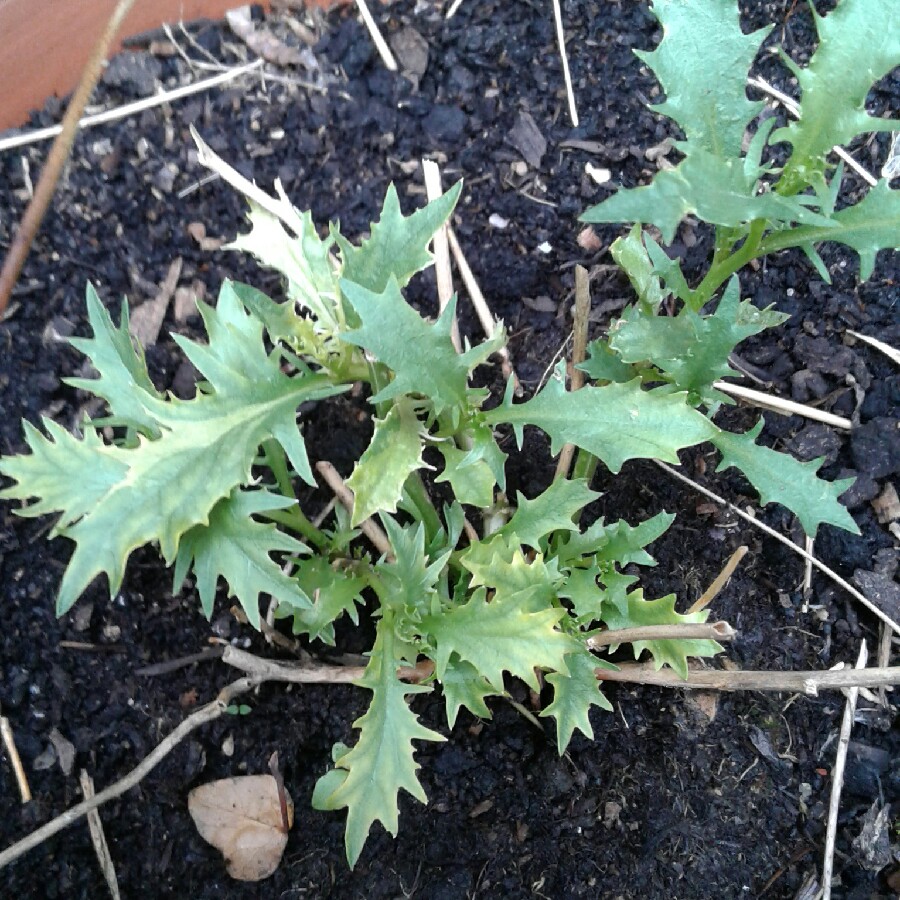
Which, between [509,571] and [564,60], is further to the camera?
[564,60]

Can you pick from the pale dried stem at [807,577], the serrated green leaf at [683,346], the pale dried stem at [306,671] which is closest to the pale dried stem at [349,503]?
the pale dried stem at [306,671]

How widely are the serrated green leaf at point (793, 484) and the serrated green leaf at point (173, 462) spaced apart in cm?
53

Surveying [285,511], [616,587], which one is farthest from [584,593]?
[285,511]

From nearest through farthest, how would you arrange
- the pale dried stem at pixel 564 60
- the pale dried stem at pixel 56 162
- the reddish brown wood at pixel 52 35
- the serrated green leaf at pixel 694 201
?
the pale dried stem at pixel 56 162
the serrated green leaf at pixel 694 201
the reddish brown wood at pixel 52 35
the pale dried stem at pixel 564 60

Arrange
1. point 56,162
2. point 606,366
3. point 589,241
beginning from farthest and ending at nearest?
1. point 589,241
2. point 606,366
3. point 56,162

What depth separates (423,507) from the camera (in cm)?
118

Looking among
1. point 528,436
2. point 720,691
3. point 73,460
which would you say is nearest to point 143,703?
point 73,460

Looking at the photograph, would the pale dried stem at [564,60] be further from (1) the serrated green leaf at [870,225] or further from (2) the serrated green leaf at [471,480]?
(2) the serrated green leaf at [471,480]

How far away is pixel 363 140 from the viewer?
4.74 feet

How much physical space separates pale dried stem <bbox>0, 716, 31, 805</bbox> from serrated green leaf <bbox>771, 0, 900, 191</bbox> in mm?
1262

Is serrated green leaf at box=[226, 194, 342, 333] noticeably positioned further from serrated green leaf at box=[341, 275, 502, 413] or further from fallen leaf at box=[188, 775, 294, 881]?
fallen leaf at box=[188, 775, 294, 881]

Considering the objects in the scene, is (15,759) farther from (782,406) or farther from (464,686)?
(782,406)

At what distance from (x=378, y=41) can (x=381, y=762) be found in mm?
1164

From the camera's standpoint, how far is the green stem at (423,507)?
117 cm
